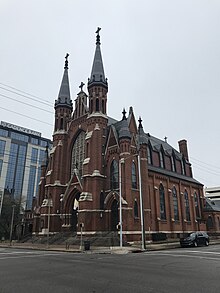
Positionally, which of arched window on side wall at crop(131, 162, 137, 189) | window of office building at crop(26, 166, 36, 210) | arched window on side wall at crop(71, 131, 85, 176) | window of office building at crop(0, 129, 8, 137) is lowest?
arched window on side wall at crop(131, 162, 137, 189)

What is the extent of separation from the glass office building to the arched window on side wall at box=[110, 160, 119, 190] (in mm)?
67341

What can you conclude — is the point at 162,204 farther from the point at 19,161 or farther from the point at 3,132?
the point at 3,132

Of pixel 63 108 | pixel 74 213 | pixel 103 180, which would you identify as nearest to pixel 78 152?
pixel 103 180

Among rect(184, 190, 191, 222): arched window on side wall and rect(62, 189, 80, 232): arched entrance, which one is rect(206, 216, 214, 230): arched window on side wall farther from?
rect(62, 189, 80, 232): arched entrance

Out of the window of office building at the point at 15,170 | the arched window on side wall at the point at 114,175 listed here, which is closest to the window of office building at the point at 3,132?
the window of office building at the point at 15,170

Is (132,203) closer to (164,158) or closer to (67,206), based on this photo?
(67,206)

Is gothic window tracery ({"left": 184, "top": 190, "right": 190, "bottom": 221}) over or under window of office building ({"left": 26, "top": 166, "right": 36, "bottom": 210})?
under

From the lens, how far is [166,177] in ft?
140

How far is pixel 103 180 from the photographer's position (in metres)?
35.2

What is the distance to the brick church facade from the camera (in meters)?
32.9

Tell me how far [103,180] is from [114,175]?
1.68 metres

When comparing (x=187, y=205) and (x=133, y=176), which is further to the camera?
(x=187, y=205)

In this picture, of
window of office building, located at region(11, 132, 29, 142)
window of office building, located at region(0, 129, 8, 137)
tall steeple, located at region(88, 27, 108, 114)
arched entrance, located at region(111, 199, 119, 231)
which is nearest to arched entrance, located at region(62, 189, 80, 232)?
arched entrance, located at region(111, 199, 119, 231)

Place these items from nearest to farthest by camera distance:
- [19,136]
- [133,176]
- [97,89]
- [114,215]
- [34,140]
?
[114,215] < [133,176] < [97,89] < [19,136] < [34,140]
